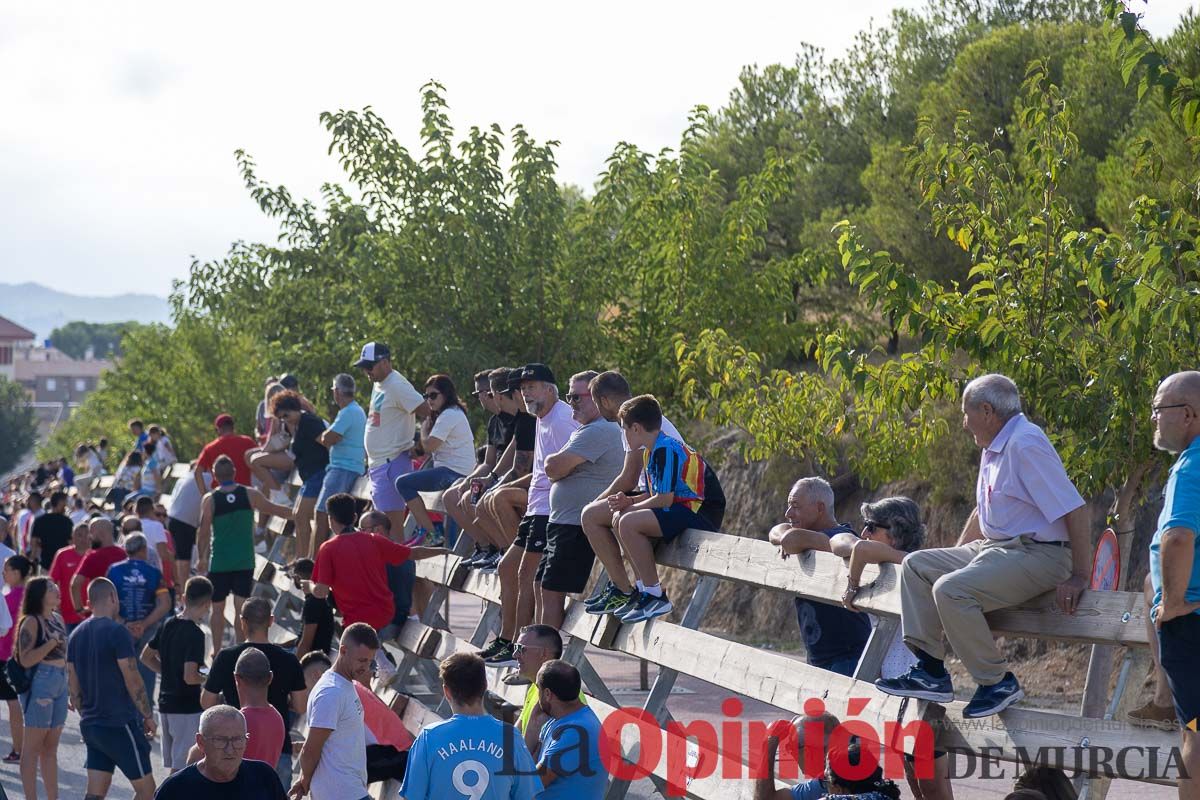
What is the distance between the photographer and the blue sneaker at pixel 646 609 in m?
8.40

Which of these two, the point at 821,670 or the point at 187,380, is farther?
the point at 187,380

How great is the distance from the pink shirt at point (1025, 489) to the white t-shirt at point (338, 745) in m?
3.86

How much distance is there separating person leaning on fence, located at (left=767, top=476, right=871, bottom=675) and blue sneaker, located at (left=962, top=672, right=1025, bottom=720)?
1471 mm

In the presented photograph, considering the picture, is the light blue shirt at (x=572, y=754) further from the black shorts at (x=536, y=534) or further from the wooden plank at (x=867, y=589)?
the black shorts at (x=536, y=534)

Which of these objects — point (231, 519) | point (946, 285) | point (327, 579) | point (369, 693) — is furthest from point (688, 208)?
point (369, 693)

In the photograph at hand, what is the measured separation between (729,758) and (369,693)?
2488mm

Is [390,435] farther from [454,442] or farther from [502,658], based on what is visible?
[502,658]

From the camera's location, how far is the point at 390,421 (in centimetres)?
1295

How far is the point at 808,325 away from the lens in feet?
64.6

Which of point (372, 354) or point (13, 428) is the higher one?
point (13, 428)

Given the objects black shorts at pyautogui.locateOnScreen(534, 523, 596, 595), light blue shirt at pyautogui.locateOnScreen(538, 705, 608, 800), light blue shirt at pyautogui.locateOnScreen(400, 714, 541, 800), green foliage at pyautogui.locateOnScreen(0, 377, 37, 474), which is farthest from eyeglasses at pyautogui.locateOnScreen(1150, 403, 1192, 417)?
green foliage at pyautogui.locateOnScreen(0, 377, 37, 474)

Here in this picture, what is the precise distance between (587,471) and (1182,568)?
458 cm

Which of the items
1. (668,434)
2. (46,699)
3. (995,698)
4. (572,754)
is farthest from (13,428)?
(995,698)

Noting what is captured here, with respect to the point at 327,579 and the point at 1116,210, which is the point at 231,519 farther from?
the point at 1116,210
